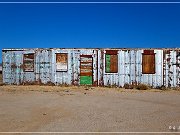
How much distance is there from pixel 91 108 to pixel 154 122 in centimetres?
324

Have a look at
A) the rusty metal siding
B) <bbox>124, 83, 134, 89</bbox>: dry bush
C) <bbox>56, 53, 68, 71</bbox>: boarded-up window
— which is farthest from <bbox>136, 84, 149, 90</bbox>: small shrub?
<bbox>56, 53, 68, 71</bbox>: boarded-up window

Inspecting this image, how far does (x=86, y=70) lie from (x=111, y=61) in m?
1.95

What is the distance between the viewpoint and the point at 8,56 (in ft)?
84.0

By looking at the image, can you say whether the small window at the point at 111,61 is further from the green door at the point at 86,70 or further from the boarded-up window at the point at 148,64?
the boarded-up window at the point at 148,64

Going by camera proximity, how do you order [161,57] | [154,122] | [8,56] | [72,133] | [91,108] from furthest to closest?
[8,56] → [161,57] → [91,108] → [154,122] → [72,133]

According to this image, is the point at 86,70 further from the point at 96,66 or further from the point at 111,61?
the point at 111,61

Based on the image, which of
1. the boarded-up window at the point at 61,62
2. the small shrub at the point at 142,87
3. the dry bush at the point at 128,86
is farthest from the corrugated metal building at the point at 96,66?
the small shrub at the point at 142,87

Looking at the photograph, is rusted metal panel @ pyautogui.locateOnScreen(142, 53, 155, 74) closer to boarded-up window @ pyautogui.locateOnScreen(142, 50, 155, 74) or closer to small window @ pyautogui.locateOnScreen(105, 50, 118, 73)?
boarded-up window @ pyautogui.locateOnScreen(142, 50, 155, 74)

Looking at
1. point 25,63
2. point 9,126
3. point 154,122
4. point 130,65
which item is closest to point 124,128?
point 154,122

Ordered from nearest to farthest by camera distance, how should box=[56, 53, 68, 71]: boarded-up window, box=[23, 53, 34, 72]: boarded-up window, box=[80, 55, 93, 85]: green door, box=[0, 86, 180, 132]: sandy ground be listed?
box=[0, 86, 180, 132]: sandy ground < box=[80, 55, 93, 85]: green door < box=[56, 53, 68, 71]: boarded-up window < box=[23, 53, 34, 72]: boarded-up window

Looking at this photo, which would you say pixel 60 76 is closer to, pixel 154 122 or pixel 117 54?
pixel 117 54

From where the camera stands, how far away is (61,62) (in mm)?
24781

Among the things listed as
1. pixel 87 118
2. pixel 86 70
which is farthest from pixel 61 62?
pixel 87 118

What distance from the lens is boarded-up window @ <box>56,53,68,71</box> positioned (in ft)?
81.1
